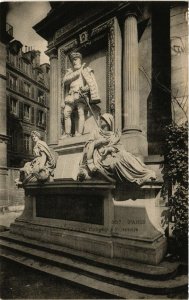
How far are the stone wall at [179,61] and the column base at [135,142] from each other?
1.28 m

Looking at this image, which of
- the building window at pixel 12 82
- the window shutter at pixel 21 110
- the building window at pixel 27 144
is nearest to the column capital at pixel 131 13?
the building window at pixel 12 82

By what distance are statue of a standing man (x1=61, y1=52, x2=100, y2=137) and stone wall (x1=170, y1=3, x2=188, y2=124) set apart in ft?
8.82

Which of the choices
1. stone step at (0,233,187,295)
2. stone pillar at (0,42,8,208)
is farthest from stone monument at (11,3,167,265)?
stone pillar at (0,42,8,208)

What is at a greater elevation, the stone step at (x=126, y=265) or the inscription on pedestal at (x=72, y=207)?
the inscription on pedestal at (x=72, y=207)

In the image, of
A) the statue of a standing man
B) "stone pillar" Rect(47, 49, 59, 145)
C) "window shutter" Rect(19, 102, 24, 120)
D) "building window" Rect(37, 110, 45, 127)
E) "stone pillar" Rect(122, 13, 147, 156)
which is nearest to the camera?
"stone pillar" Rect(122, 13, 147, 156)

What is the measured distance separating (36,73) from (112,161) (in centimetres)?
3155

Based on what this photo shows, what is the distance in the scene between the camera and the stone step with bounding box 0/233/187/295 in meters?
4.65

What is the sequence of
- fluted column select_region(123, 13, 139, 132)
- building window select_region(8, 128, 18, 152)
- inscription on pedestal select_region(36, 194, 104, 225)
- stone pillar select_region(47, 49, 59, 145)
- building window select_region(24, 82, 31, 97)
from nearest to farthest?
1. inscription on pedestal select_region(36, 194, 104, 225)
2. fluted column select_region(123, 13, 139, 132)
3. stone pillar select_region(47, 49, 59, 145)
4. building window select_region(8, 128, 18, 152)
5. building window select_region(24, 82, 31, 97)

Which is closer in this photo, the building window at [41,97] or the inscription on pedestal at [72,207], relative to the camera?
the inscription on pedestal at [72,207]

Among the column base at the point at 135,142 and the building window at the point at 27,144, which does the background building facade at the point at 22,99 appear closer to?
the building window at the point at 27,144

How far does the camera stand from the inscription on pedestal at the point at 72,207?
6.46 meters

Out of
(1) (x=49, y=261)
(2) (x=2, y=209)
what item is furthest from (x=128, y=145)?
(2) (x=2, y=209)

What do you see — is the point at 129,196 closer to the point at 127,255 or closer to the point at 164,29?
the point at 127,255

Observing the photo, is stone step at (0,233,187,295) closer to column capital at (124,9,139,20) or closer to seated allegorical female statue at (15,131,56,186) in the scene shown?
seated allegorical female statue at (15,131,56,186)
